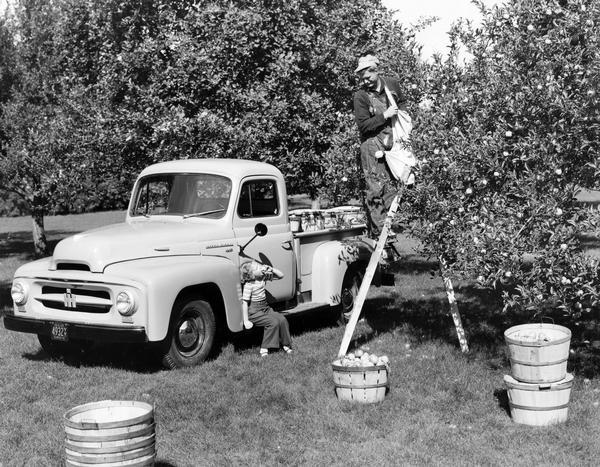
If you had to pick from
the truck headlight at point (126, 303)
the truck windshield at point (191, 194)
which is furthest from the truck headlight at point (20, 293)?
the truck windshield at point (191, 194)

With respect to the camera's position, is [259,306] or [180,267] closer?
[180,267]

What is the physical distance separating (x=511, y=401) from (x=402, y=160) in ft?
9.51

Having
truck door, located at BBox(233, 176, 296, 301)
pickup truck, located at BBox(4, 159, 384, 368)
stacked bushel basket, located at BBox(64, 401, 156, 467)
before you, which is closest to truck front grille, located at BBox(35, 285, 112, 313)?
pickup truck, located at BBox(4, 159, 384, 368)

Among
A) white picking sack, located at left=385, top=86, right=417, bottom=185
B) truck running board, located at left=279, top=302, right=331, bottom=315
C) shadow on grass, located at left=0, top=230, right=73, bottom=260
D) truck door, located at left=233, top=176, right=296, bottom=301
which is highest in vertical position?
white picking sack, located at left=385, top=86, right=417, bottom=185

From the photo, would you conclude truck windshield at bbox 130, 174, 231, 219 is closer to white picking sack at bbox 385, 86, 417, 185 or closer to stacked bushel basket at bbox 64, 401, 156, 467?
white picking sack at bbox 385, 86, 417, 185

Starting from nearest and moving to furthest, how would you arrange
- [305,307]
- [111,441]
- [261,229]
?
[111,441] → [261,229] → [305,307]

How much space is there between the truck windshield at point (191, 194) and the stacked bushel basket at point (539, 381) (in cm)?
384

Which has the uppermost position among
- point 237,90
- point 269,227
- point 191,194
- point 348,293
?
point 237,90

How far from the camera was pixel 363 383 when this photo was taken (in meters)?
6.95

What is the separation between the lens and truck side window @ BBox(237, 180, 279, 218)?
9.18 metres

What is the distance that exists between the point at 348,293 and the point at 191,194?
252 centimetres

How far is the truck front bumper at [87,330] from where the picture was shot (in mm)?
7652

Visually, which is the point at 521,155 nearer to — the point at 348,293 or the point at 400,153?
the point at 400,153

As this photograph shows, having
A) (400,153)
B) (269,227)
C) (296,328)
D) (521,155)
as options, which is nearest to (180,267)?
(269,227)
